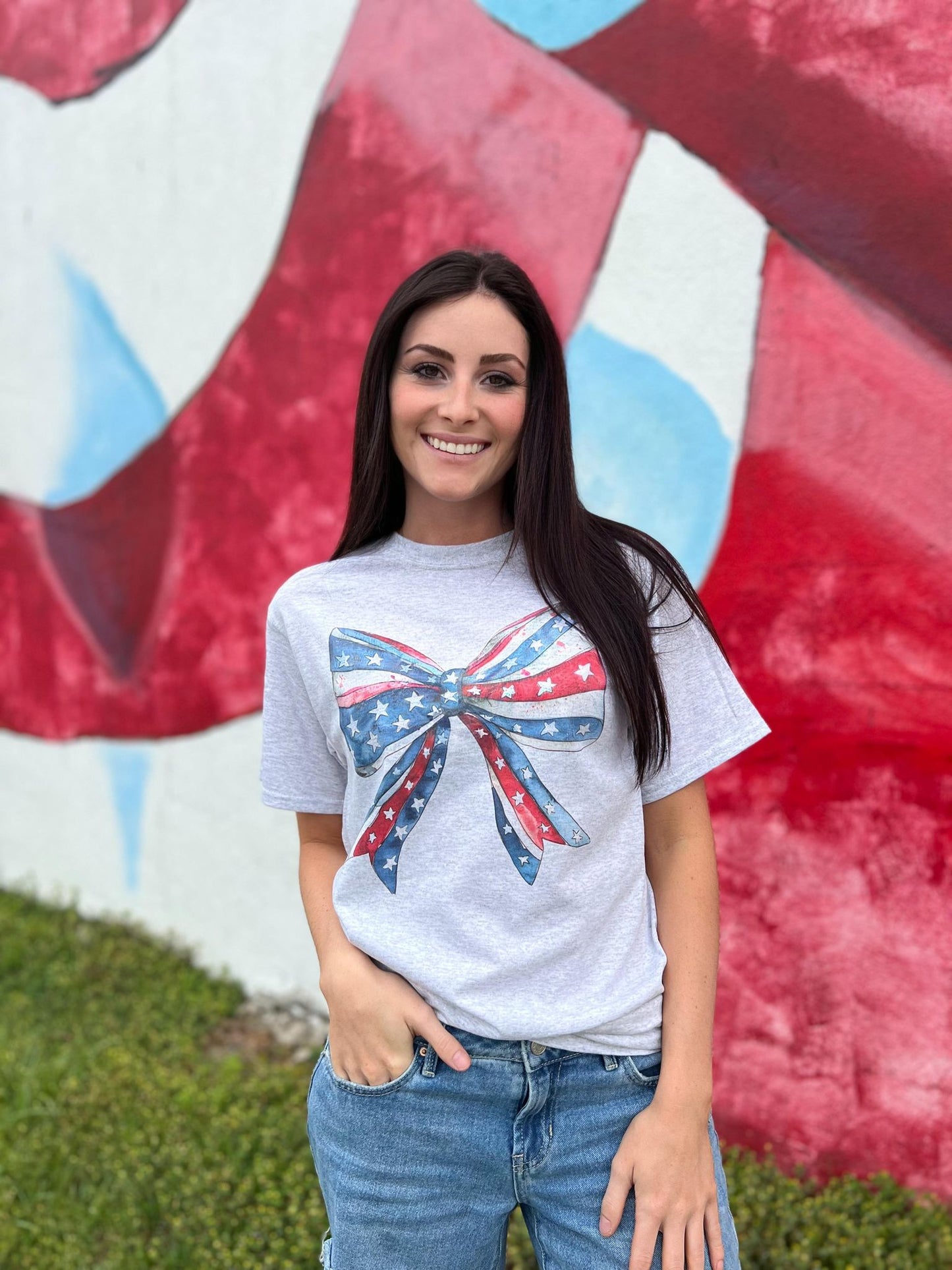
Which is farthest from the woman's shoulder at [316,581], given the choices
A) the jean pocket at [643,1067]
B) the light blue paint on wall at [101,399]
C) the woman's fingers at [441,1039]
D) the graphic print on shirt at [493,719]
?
the light blue paint on wall at [101,399]

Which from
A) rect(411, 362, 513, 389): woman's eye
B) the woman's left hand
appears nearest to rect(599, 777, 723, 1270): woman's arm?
the woman's left hand

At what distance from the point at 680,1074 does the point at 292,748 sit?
0.62 metres

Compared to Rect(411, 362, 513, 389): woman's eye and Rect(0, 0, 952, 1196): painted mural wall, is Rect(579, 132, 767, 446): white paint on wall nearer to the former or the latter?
Rect(0, 0, 952, 1196): painted mural wall

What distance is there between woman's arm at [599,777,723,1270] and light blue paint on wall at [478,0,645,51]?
6.11ft

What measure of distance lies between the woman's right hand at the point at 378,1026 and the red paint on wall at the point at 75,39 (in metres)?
3.06

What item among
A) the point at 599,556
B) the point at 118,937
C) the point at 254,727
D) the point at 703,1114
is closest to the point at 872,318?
the point at 599,556

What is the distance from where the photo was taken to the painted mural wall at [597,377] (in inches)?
86.4

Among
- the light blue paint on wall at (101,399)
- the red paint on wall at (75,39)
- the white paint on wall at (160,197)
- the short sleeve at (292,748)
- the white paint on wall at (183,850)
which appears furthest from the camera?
the light blue paint on wall at (101,399)

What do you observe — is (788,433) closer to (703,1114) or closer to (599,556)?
(599,556)

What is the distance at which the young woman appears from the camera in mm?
1290

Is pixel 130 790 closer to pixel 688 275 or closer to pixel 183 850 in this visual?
pixel 183 850

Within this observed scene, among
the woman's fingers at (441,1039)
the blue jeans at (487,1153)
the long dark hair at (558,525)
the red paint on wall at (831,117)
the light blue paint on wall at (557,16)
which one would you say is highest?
the light blue paint on wall at (557,16)

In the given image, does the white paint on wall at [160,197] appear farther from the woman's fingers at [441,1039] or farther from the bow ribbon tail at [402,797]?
the woman's fingers at [441,1039]

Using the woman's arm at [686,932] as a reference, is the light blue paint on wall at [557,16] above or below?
above
